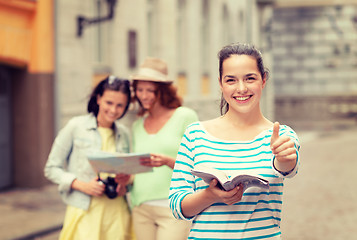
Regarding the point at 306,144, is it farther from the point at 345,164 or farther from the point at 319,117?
the point at 319,117

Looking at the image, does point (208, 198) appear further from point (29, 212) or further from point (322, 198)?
point (322, 198)

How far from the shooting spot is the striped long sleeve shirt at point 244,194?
241cm

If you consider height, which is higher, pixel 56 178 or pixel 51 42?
pixel 51 42

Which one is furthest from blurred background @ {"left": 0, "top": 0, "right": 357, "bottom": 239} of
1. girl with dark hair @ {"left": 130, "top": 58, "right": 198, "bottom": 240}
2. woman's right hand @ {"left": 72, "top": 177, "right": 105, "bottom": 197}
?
woman's right hand @ {"left": 72, "top": 177, "right": 105, "bottom": 197}

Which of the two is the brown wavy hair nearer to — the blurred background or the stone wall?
the blurred background

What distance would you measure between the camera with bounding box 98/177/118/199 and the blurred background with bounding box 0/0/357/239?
46.4 inches

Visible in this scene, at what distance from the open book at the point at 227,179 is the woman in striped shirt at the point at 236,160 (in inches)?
2.2

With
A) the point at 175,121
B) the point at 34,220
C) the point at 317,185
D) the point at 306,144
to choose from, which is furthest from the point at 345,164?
the point at 175,121

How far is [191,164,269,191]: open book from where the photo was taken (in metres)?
2.23

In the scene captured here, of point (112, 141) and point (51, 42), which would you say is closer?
point (112, 141)

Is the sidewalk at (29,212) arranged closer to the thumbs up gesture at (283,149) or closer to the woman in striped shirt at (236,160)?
the woman in striped shirt at (236,160)

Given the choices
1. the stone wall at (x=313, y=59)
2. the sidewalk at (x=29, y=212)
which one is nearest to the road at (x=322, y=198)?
the sidewalk at (x=29, y=212)

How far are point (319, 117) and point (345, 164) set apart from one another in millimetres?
16898

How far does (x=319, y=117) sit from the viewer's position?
3139 centimetres
